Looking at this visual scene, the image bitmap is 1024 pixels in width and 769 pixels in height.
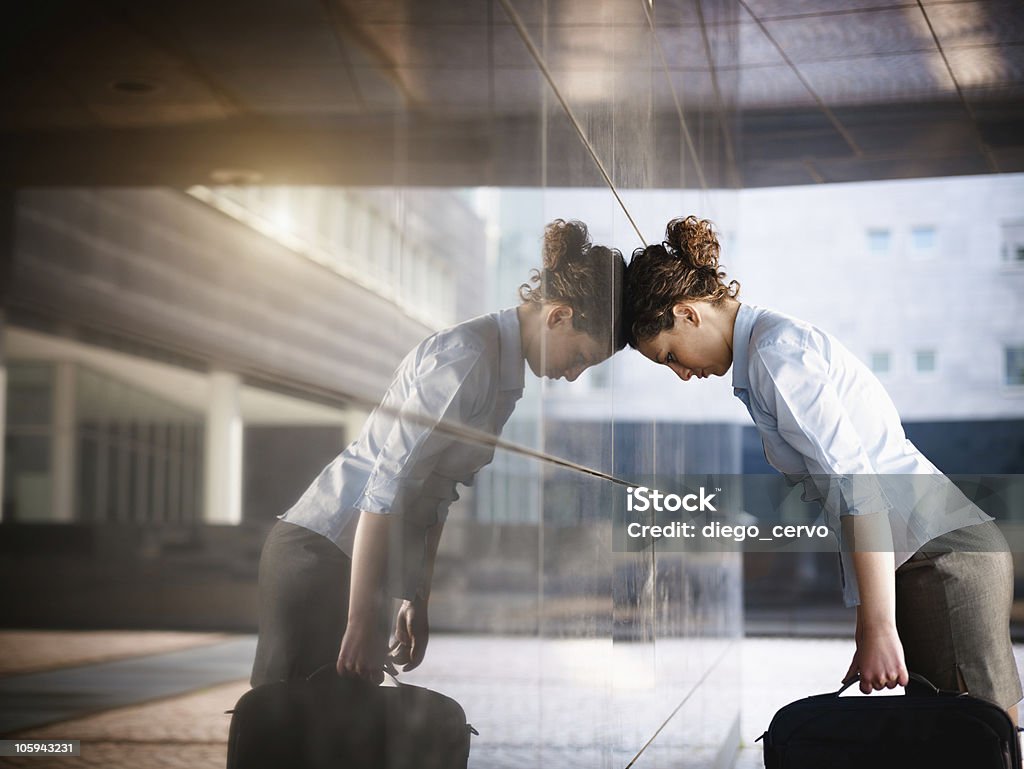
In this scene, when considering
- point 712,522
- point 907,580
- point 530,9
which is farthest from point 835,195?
point 530,9

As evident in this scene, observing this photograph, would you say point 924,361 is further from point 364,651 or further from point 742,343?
point 364,651

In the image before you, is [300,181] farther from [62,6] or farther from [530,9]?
[530,9]

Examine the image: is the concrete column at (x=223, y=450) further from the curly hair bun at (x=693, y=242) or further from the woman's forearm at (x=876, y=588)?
the curly hair bun at (x=693, y=242)

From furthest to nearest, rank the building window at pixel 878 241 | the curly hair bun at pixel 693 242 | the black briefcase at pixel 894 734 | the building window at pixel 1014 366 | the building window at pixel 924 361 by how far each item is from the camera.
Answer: the building window at pixel 878 241 → the building window at pixel 924 361 → the building window at pixel 1014 366 → the curly hair bun at pixel 693 242 → the black briefcase at pixel 894 734

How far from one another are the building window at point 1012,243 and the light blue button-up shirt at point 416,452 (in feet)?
22.2

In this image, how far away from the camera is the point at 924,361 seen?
8148mm

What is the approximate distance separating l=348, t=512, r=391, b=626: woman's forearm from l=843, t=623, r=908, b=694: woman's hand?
2101mm

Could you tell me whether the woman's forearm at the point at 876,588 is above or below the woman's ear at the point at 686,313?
below

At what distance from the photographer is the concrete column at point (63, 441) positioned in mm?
534

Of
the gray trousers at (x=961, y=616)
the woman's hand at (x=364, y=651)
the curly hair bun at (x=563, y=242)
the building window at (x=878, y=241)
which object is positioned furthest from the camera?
the building window at (x=878, y=241)

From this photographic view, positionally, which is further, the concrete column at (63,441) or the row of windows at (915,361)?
the row of windows at (915,361)

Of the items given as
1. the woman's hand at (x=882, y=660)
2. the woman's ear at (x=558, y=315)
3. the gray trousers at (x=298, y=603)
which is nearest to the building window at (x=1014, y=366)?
the woman's hand at (x=882, y=660)

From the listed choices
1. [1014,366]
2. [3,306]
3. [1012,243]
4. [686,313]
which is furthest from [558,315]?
[1014,366]

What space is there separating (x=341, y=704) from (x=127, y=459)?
1.34 feet
